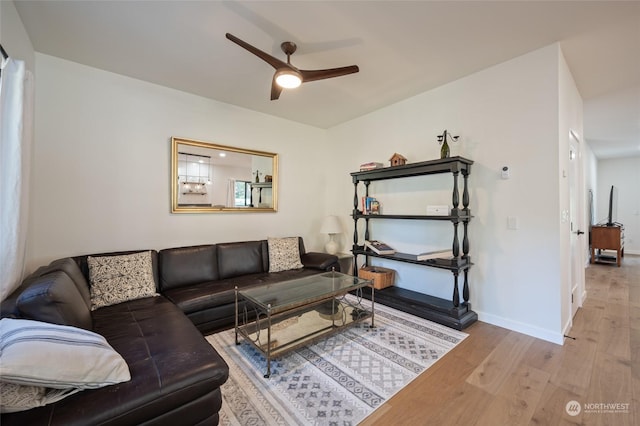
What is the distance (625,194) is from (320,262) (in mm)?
8633

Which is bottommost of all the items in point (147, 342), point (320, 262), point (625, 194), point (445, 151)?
point (147, 342)

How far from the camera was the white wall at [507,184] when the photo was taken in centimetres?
246

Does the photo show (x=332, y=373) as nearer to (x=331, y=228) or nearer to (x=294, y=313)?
(x=294, y=313)

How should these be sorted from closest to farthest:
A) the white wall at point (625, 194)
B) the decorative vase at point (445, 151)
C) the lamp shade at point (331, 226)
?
the decorative vase at point (445, 151)
the lamp shade at point (331, 226)
the white wall at point (625, 194)

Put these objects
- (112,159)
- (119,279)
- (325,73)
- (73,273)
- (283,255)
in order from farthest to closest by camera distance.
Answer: (283,255), (112,159), (119,279), (325,73), (73,273)

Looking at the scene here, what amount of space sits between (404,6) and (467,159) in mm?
1667

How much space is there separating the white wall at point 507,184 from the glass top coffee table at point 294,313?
128 cm

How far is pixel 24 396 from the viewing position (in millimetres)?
1038

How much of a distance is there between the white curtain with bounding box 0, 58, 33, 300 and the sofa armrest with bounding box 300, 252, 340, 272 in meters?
2.72

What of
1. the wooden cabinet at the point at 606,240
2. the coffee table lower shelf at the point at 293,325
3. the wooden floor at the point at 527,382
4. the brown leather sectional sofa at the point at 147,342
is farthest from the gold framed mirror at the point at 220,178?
the wooden cabinet at the point at 606,240

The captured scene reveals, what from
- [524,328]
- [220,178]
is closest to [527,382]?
[524,328]

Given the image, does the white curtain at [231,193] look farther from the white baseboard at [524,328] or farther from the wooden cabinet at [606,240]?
the wooden cabinet at [606,240]

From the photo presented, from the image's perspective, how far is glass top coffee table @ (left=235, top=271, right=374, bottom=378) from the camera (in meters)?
2.13

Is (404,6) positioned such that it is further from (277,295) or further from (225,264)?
(225,264)
